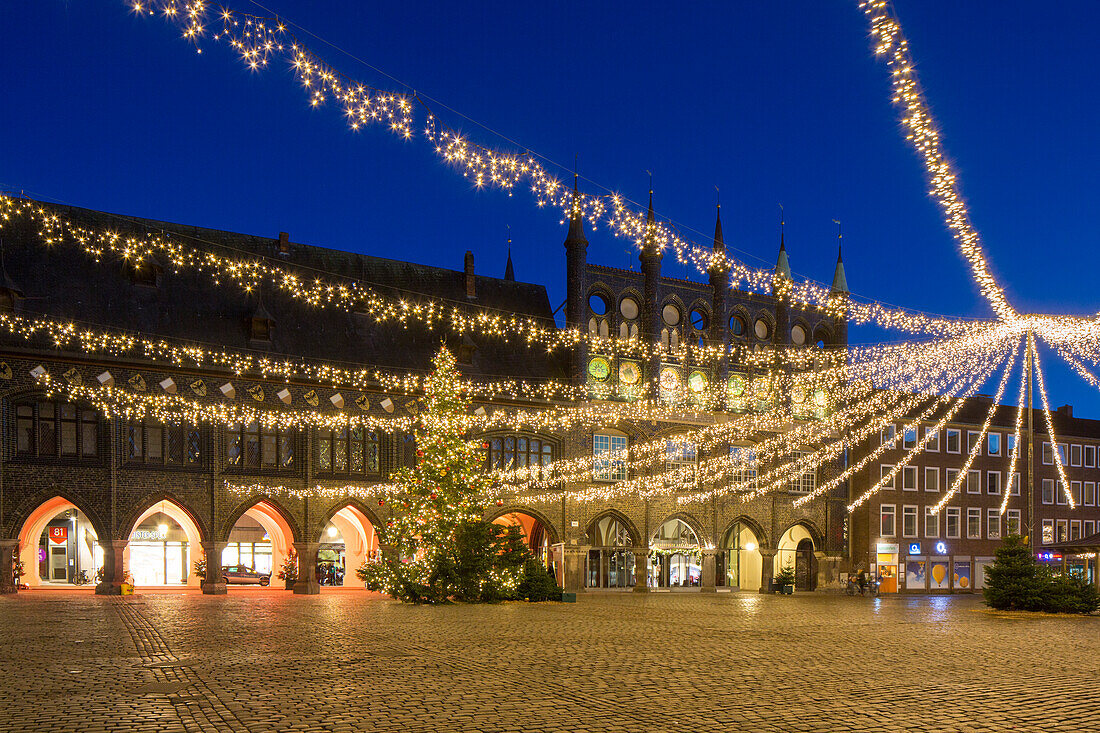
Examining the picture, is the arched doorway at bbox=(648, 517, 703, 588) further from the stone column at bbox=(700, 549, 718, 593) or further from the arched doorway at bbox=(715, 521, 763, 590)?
the arched doorway at bbox=(715, 521, 763, 590)

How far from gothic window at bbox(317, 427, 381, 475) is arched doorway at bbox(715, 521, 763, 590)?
55.8 ft

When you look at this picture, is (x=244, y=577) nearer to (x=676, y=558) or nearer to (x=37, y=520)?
(x=37, y=520)

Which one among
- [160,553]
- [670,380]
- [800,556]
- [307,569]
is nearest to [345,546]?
[307,569]

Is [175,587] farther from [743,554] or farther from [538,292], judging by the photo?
[743,554]

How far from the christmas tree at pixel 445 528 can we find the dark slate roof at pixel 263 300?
31.9 ft

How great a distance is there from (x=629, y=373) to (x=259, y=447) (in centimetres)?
1545

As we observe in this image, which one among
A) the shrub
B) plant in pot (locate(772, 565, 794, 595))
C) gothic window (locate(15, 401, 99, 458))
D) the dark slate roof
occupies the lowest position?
plant in pot (locate(772, 565, 794, 595))

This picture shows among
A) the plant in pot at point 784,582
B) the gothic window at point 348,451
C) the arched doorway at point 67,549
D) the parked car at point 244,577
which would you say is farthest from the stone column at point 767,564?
the arched doorway at point 67,549

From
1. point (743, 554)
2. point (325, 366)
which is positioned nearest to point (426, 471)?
point (325, 366)

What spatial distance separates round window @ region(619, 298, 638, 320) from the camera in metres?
43.0

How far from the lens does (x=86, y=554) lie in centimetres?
3944

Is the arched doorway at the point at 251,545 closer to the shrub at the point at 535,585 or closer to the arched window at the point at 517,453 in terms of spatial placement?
the arched window at the point at 517,453

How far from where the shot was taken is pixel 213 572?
110 ft

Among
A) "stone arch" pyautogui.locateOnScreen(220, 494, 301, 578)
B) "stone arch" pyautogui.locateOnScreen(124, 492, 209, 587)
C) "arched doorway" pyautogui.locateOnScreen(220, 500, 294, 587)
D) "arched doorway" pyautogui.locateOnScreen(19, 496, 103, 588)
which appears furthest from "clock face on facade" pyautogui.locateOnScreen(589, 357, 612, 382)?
"arched doorway" pyautogui.locateOnScreen(19, 496, 103, 588)
